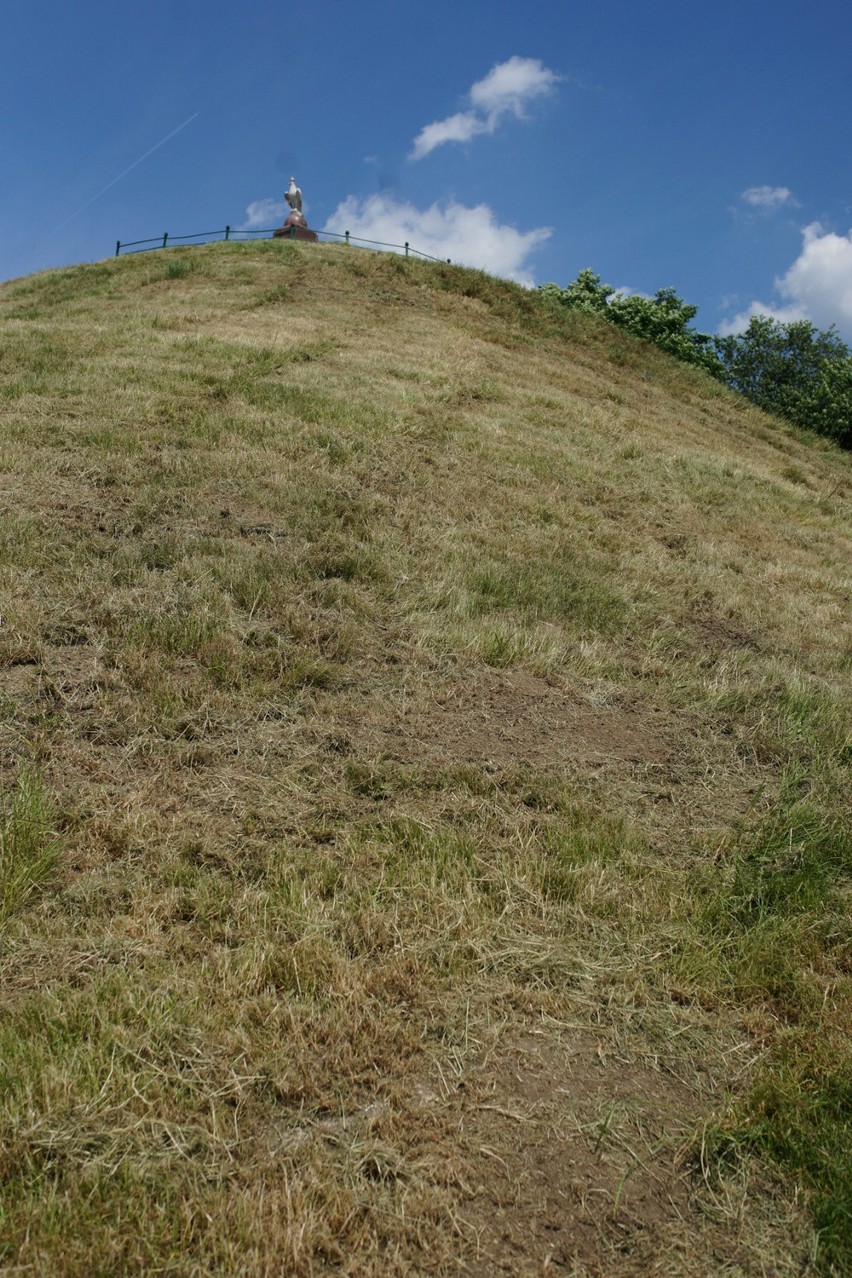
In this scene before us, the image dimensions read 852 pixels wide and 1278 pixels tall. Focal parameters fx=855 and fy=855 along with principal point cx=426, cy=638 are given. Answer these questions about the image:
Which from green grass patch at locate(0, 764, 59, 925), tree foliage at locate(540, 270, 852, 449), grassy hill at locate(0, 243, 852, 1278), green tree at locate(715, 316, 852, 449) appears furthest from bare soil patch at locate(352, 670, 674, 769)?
green tree at locate(715, 316, 852, 449)

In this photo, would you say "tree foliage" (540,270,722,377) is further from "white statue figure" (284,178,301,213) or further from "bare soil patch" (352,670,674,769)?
"bare soil patch" (352,670,674,769)

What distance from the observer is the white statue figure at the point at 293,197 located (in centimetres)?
3447

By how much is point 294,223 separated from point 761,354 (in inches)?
1263

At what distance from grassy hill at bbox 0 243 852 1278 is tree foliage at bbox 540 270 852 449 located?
2688cm

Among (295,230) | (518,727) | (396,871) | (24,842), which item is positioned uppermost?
(295,230)

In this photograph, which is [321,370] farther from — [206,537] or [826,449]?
[826,449]

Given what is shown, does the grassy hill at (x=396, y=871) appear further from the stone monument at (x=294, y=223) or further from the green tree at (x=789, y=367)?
the green tree at (x=789, y=367)

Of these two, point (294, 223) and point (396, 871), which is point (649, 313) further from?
point (396, 871)

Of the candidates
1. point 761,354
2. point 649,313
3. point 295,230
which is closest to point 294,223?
point 295,230

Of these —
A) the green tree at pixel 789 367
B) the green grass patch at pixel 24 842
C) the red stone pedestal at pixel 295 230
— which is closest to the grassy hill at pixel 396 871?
the green grass patch at pixel 24 842

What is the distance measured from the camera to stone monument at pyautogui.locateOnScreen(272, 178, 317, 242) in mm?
33812

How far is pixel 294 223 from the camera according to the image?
34062 mm

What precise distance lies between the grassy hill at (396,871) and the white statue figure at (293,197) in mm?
28324

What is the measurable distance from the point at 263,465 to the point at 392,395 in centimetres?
441
